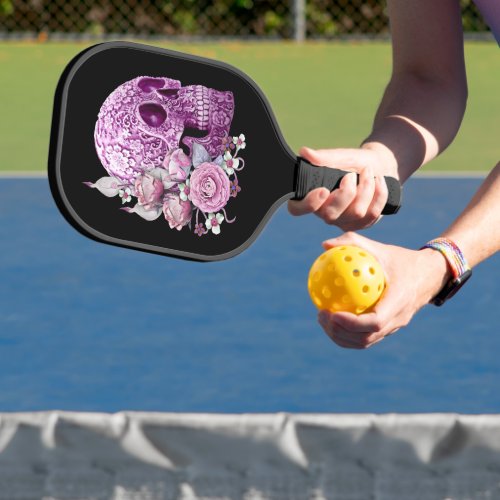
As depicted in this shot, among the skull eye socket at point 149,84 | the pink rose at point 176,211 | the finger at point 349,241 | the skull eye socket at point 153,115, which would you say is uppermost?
the skull eye socket at point 149,84

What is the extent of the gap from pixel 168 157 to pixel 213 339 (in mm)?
2410

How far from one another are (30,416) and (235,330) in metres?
2.46

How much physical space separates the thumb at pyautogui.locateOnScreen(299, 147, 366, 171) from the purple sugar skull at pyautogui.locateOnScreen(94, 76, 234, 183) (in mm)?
166

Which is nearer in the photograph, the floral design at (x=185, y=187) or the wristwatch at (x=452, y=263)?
the wristwatch at (x=452, y=263)

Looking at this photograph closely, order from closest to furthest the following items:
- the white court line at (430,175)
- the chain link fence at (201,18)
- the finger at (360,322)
A: the finger at (360,322)
the white court line at (430,175)
the chain link fence at (201,18)

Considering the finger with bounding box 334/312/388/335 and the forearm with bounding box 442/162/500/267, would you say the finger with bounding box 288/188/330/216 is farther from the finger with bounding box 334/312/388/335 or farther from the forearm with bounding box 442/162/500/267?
the finger with bounding box 334/312/388/335

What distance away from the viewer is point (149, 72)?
2.36 m

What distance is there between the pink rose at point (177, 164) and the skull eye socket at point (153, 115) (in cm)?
6

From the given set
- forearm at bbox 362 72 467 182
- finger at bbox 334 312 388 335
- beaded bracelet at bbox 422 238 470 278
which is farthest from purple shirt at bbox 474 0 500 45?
finger at bbox 334 312 388 335

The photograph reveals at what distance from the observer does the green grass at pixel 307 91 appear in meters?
8.05

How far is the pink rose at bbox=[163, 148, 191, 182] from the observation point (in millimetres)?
2398

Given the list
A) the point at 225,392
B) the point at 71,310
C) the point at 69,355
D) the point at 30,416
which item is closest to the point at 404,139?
the point at 30,416

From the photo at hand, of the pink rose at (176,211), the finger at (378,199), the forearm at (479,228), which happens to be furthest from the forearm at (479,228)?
the pink rose at (176,211)

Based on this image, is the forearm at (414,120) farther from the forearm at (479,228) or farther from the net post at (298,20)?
the net post at (298,20)
